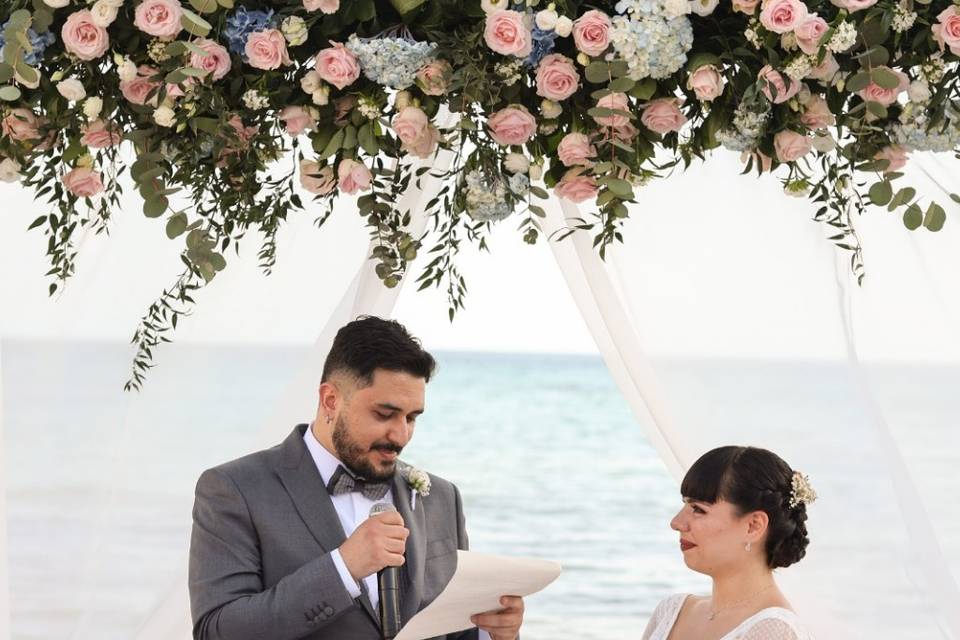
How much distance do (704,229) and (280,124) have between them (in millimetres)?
1167

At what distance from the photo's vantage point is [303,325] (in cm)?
366

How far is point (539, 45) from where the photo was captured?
7.99ft

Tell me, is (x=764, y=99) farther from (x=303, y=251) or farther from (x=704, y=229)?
(x=303, y=251)

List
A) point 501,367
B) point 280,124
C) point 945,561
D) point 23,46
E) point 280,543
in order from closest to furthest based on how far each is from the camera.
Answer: point 23,46, point 280,124, point 280,543, point 945,561, point 501,367

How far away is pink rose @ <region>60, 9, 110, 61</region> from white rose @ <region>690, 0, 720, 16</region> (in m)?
1.03

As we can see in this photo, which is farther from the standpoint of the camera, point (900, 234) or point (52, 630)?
point (52, 630)

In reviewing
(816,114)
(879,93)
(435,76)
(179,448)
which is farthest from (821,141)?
(179,448)

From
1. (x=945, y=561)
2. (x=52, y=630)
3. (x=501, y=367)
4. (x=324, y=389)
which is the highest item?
(x=324, y=389)

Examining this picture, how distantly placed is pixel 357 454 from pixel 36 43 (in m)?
1.09

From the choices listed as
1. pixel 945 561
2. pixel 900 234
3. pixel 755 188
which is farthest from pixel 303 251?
pixel 945 561

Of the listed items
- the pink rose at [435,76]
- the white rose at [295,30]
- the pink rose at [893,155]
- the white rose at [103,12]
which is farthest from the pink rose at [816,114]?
the white rose at [103,12]

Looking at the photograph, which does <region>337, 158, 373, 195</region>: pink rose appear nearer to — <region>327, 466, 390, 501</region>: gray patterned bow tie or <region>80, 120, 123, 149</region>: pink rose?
<region>80, 120, 123, 149</region>: pink rose

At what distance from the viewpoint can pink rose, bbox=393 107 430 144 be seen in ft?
8.05

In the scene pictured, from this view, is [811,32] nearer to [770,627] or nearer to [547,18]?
[547,18]
